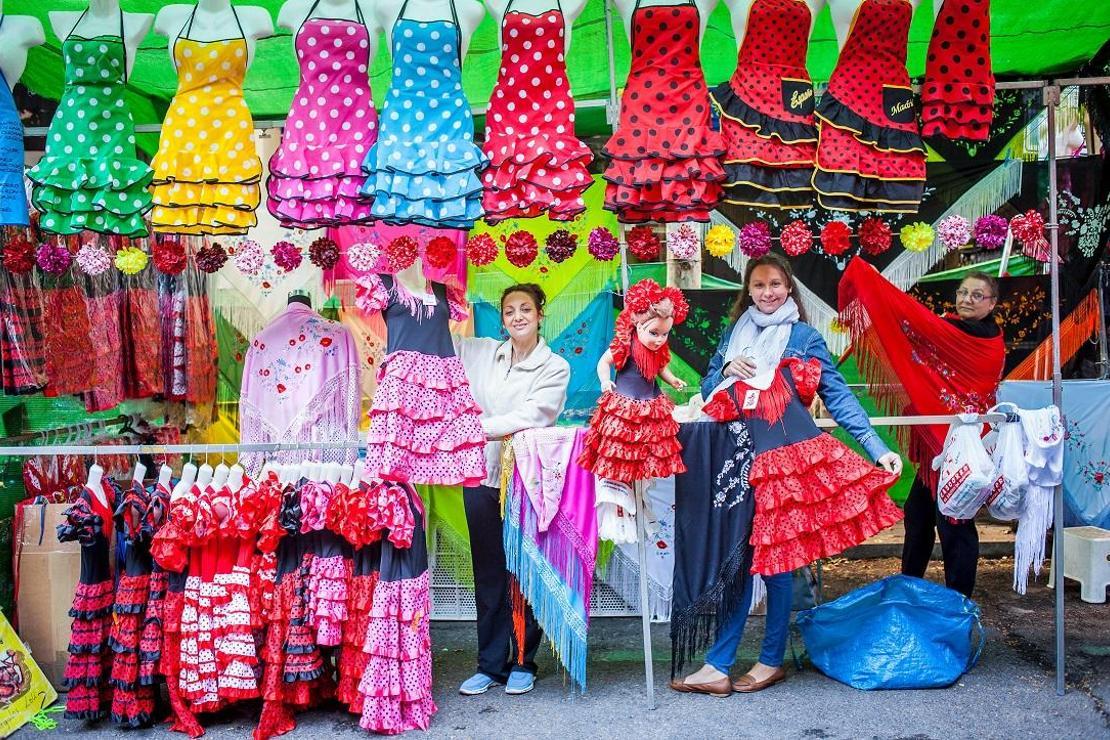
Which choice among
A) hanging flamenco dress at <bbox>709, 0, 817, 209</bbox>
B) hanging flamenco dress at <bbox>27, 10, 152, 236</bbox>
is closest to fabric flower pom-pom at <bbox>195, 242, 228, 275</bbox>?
hanging flamenco dress at <bbox>27, 10, 152, 236</bbox>

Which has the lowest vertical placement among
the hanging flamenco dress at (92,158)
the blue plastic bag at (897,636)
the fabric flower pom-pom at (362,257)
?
the blue plastic bag at (897,636)

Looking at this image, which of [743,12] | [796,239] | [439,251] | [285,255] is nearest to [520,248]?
[439,251]

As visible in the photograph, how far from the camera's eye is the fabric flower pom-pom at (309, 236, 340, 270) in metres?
4.24

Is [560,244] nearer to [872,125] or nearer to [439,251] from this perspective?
[439,251]

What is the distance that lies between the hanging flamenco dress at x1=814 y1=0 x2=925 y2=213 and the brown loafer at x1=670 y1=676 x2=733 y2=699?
204 centimetres

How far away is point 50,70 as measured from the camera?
4719 mm

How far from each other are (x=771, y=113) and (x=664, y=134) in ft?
1.55

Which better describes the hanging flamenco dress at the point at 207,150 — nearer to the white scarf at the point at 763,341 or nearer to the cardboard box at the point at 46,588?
the cardboard box at the point at 46,588

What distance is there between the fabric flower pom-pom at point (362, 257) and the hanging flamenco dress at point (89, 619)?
142 cm

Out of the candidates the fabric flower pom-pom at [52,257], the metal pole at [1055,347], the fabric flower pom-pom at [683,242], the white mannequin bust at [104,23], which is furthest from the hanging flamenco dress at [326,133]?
the metal pole at [1055,347]

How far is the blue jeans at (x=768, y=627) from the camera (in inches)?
152

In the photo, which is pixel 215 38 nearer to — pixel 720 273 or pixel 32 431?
pixel 32 431

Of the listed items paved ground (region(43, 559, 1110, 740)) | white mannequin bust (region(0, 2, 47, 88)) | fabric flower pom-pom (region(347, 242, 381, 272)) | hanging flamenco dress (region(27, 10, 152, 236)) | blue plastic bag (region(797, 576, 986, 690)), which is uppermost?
white mannequin bust (region(0, 2, 47, 88))

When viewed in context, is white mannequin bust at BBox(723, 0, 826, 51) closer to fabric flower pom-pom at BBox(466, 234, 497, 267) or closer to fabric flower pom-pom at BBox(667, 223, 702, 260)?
fabric flower pom-pom at BBox(667, 223, 702, 260)
